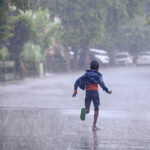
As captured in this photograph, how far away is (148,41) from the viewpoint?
61.7 meters

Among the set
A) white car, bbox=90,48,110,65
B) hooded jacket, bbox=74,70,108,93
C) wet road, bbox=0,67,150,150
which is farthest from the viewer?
white car, bbox=90,48,110,65

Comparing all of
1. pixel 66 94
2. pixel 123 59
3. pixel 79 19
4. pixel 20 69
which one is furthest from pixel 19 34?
pixel 123 59

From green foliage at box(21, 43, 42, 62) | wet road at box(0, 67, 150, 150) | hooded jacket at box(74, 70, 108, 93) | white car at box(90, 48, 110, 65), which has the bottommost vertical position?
white car at box(90, 48, 110, 65)

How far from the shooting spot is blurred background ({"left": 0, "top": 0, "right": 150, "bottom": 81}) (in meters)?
27.8

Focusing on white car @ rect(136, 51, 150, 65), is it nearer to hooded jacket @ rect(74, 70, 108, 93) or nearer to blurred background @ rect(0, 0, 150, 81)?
blurred background @ rect(0, 0, 150, 81)

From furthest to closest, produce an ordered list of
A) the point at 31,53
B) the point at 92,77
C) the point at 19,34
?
the point at 31,53, the point at 19,34, the point at 92,77

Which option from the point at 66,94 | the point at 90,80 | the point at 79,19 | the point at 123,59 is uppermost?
the point at 79,19

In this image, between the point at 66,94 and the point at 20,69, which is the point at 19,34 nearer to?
the point at 20,69

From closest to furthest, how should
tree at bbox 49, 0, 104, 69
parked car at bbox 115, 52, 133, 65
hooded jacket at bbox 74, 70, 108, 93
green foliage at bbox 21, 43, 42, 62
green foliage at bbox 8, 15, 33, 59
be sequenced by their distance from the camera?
hooded jacket at bbox 74, 70, 108, 93 < green foliage at bbox 8, 15, 33, 59 < green foliage at bbox 21, 43, 42, 62 < tree at bbox 49, 0, 104, 69 < parked car at bbox 115, 52, 133, 65

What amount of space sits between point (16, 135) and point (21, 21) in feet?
65.3

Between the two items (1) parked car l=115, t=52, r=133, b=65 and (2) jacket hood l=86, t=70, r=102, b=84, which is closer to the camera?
(2) jacket hood l=86, t=70, r=102, b=84

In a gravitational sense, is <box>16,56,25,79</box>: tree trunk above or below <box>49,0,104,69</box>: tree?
below

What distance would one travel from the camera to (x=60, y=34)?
41344 millimetres

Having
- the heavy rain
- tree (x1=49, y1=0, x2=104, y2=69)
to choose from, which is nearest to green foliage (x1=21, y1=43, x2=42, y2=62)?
the heavy rain
